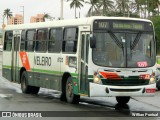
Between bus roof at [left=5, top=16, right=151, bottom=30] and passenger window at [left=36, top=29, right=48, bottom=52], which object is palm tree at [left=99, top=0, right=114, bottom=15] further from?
passenger window at [left=36, top=29, right=48, bottom=52]

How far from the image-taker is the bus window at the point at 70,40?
16.7 m

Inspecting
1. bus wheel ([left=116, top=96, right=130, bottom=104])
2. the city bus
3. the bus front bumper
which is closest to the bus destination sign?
the city bus

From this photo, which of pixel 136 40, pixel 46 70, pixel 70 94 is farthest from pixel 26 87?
pixel 136 40

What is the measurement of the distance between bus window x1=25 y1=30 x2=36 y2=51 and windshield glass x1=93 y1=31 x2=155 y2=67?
17.7ft

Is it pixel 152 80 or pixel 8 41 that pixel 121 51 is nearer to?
pixel 152 80

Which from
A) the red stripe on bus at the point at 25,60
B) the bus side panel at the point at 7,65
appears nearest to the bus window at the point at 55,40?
the red stripe on bus at the point at 25,60

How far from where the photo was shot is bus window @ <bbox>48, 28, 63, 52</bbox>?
59.2ft

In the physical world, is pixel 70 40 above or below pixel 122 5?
below

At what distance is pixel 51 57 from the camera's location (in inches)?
730

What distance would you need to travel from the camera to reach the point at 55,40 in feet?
60.2

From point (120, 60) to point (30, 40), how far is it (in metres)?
6.29

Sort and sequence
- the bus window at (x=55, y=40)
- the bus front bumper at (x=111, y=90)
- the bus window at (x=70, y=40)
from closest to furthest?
the bus front bumper at (x=111, y=90) < the bus window at (x=70, y=40) < the bus window at (x=55, y=40)

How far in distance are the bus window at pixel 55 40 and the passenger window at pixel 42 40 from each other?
1.47 ft

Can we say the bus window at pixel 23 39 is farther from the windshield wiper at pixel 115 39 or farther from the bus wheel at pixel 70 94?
the windshield wiper at pixel 115 39
